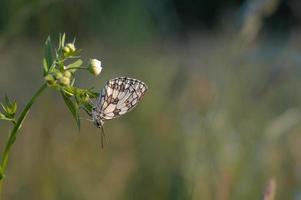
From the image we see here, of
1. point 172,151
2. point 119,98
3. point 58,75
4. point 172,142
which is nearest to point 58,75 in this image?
point 58,75

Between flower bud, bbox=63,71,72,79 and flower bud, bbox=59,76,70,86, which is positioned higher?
flower bud, bbox=63,71,72,79

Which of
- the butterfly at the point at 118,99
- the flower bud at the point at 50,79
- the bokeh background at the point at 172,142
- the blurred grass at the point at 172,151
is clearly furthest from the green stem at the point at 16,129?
the blurred grass at the point at 172,151

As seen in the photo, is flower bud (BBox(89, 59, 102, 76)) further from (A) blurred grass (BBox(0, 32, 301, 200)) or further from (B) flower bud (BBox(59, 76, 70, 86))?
(A) blurred grass (BBox(0, 32, 301, 200))

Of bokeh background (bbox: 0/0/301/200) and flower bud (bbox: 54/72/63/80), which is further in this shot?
bokeh background (bbox: 0/0/301/200)

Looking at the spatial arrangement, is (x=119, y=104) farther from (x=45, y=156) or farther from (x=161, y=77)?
(x=161, y=77)

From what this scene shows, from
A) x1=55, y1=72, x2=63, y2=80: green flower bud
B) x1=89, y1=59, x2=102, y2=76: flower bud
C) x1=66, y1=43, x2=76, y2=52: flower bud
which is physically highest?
x1=66, y1=43, x2=76, y2=52: flower bud

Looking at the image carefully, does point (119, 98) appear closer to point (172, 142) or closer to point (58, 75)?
point (58, 75)

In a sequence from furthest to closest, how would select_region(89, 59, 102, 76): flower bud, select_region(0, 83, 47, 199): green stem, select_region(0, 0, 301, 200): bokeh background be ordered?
select_region(0, 0, 301, 200): bokeh background → select_region(89, 59, 102, 76): flower bud → select_region(0, 83, 47, 199): green stem

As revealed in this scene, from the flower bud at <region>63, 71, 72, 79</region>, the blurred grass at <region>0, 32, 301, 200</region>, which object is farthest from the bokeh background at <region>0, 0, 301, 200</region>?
the flower bud at <region>63, 71, 72, 79</region>
